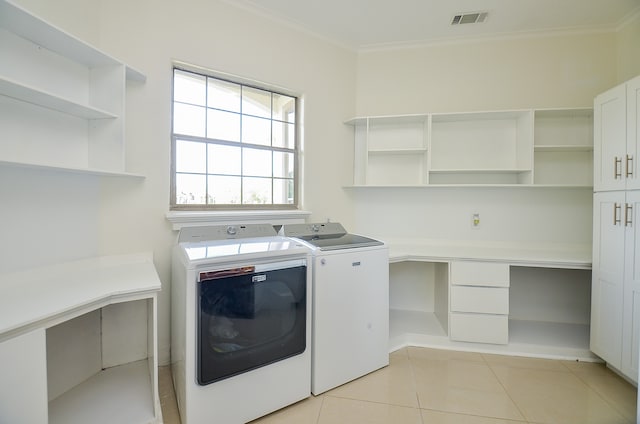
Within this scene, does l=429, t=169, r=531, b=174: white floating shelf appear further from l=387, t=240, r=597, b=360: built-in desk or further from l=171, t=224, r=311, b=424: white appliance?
l=171, t=224, r=311, b=424: white appliance

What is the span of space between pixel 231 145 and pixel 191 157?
0.35 m

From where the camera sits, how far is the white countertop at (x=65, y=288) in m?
1.02

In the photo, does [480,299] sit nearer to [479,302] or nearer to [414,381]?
[479,302]

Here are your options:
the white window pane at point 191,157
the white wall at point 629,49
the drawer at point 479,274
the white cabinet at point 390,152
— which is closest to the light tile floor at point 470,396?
the drawer at point 479,274

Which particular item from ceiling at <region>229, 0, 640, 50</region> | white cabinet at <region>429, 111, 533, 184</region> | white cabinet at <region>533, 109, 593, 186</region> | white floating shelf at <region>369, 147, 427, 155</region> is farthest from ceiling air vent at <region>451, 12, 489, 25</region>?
white floating shelf at <region>369, 147, 427, 155</region>

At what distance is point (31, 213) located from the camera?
1.57 m

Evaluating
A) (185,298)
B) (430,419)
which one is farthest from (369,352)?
(185,298)

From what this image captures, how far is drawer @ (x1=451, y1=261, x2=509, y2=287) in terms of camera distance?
7.80 feet

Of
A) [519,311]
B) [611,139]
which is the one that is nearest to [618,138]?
[611,139]

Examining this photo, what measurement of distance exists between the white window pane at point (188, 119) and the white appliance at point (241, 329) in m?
1.00

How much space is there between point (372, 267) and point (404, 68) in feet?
7.45

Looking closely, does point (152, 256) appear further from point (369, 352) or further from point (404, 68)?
point (404, 68)

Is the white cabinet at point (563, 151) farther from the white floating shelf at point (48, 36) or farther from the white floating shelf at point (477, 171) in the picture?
the white floating shelf at point (48, 36)

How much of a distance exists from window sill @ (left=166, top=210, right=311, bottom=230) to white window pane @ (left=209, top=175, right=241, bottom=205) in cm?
18
